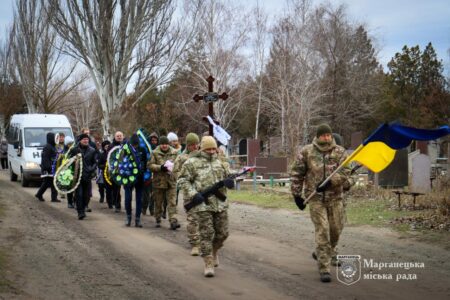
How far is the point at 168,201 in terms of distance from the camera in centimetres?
1209

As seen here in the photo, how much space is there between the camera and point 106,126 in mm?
33844

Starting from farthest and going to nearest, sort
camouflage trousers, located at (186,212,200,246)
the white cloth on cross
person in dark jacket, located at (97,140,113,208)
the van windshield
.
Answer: the van windshield < person in dark jacket, located at (97,140,113,208) < the white cloth on cross < camouflage trousers, located at (186,212,200,246)

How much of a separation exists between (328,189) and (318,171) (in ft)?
0.87

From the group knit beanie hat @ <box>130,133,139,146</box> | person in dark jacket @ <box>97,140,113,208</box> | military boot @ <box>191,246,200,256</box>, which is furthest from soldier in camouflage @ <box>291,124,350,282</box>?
person in dark jacket @ <box>97,140,113,208</box>

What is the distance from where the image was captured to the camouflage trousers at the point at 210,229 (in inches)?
Result: 305

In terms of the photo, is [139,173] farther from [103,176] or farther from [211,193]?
[211,193]

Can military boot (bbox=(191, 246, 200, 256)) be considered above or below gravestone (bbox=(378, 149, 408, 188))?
below

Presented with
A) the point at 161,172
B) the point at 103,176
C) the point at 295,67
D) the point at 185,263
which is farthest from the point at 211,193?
the point at 295,67

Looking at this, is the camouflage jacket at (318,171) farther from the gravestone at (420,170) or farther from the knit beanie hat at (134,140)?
the gravestone at (420,170)

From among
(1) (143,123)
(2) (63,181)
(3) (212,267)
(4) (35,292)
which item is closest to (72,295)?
(4) (35,292)

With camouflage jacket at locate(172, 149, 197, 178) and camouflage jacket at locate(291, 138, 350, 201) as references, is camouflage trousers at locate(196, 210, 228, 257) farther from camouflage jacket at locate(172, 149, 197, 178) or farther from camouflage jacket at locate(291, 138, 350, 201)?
camouflage jacket at locate(172, 149, 197, 178)

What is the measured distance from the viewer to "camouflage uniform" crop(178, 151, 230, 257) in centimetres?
779

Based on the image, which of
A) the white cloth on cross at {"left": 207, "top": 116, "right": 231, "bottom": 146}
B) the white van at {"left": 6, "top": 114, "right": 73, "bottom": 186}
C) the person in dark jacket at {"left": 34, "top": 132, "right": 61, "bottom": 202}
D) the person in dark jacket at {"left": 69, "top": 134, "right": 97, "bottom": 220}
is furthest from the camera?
the white van at {"left": 6, "top": 114, "right": 73, "bottom": 186}

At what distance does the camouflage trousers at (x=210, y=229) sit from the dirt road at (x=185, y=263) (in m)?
0.39
